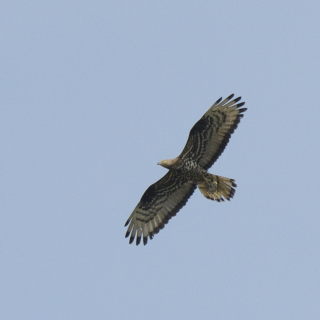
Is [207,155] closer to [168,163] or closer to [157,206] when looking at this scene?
[168,163]

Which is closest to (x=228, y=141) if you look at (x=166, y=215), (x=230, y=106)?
(x=230, y=106)

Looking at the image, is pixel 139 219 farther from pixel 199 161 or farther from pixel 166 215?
pixel 199 161

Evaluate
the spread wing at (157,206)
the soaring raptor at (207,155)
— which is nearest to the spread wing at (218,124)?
the soaring raptor at (207,155)

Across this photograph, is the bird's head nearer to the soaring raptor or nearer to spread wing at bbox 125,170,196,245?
the soaring raptor

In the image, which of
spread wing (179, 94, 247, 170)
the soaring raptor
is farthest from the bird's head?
spread wing (179, 94, 247, 170)

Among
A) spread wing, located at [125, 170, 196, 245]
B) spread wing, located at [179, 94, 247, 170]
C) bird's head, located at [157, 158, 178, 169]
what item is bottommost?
spread wing, located at [125, 170, 196, 245]

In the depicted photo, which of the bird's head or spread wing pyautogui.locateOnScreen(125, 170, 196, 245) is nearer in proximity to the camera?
the bird's head
